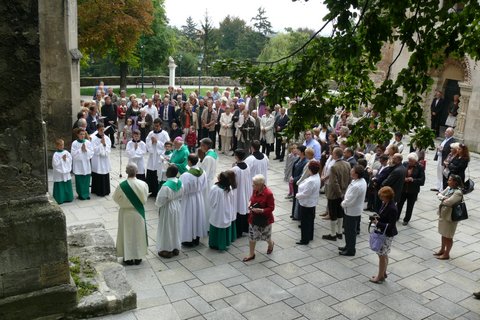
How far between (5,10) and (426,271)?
8015 millimetres

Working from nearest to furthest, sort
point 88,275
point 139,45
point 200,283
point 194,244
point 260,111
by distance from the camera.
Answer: point 88,275, point 200,283, point 194,244, point 260,111, point 139,45

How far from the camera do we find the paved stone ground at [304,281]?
7.44 m

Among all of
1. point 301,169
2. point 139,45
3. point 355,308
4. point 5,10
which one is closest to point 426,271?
point 355,308

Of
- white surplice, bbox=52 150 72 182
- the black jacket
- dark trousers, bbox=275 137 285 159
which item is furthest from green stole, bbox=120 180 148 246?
dark trousers, bbox=275 137 285 159

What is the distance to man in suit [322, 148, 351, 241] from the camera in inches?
398

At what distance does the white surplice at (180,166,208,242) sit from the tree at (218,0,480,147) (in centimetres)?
281

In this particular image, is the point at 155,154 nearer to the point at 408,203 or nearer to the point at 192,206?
the point at 192,206

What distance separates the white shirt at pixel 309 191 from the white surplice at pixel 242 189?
125 centimetres

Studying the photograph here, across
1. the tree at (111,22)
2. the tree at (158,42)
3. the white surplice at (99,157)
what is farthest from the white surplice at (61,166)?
the tree at (158,42)

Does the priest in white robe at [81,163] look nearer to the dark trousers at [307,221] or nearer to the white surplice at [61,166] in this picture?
the white surplice at [61,166]

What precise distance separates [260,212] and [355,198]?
1.86 meters

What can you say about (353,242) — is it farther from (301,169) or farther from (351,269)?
(301,169)

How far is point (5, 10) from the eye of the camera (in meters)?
4.86

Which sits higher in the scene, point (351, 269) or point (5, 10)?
point (5, 10)
